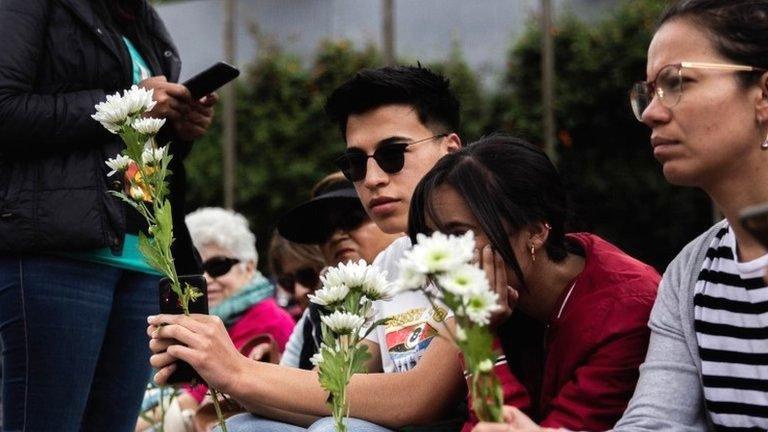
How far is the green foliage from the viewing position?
34.3 feet

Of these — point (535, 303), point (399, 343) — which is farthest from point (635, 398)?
point (399, 343)

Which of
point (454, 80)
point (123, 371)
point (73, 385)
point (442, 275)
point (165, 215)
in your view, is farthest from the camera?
point (454, 80)

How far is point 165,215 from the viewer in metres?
2.26

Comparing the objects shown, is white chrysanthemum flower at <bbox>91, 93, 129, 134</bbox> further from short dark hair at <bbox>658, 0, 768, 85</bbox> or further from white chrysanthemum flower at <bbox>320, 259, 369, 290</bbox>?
short dark hair at <bbox>658, 0, 768, 85</bbox>

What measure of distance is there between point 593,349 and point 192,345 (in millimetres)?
827

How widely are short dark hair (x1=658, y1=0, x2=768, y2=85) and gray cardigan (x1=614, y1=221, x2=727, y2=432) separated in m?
0.36

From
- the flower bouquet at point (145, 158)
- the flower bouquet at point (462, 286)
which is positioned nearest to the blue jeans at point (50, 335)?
the flower bouquet at point (145, 158)

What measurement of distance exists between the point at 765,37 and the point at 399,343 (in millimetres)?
1288

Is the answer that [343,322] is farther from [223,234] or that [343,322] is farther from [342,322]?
[223,234]

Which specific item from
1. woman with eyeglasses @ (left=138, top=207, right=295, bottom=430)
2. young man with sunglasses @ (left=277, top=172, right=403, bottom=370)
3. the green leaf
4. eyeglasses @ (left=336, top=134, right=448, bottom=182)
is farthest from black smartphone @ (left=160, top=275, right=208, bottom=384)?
woman with eyeglasses @ (left=138, top=207, right=295, bottom=430)

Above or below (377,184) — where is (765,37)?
above

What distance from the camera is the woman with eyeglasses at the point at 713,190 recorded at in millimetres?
2039

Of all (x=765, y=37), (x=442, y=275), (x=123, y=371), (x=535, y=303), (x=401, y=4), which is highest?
(x=401, y=4)

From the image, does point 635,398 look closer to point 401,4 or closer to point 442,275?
point 442,275
